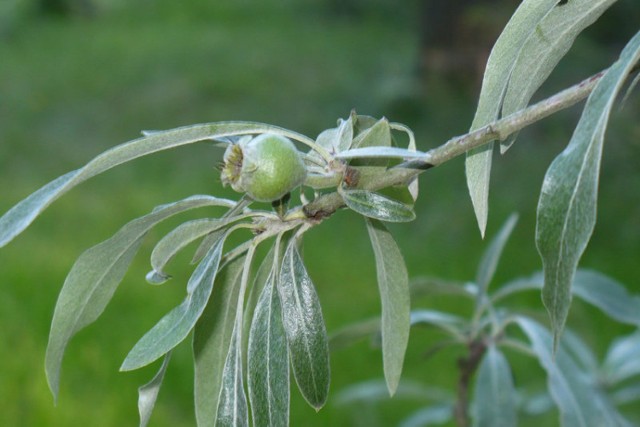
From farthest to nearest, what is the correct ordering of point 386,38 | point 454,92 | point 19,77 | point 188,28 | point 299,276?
point 188,28
point 386,38
point 19,77
point 454,92
point 299,276

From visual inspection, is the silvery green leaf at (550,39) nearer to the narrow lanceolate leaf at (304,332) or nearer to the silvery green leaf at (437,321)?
the narrow lanceolate leaf at (304,332)

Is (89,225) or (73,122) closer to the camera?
(89,225)

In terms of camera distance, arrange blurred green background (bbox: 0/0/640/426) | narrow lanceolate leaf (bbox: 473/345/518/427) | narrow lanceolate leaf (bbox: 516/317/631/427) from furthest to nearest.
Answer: blurred green background (bbox: 0/0/640/426) < narrow lanceolate leaf (bbox: 473/345/518/427) < narrow lanceolate leaf (bbox: 516/317/631/427)

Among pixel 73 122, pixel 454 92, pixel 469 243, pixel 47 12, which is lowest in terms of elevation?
pixel 469 243

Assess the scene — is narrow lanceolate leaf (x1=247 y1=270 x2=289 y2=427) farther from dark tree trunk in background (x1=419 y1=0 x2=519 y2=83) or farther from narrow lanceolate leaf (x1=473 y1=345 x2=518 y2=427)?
dark tree trunk in background (x1=419 y1=0 x2=519 y2=83)

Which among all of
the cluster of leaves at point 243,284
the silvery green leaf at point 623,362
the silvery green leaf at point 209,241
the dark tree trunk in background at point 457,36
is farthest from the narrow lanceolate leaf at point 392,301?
the dark tree trunk in background at point 457,36

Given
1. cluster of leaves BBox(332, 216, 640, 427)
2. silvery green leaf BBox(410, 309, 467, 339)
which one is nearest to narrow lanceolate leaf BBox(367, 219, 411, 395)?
cluster of leaves BBox(332, 216, 640, 427)

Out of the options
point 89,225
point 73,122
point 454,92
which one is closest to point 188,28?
point 73,122

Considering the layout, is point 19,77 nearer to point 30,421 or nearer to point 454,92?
point 454,92
